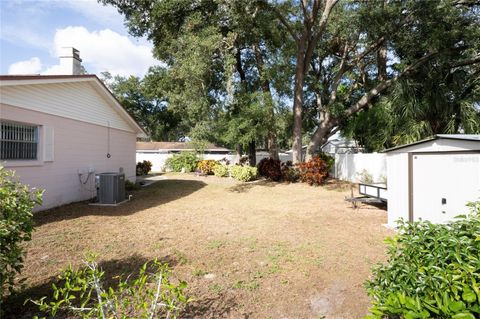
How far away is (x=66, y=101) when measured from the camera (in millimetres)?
8906

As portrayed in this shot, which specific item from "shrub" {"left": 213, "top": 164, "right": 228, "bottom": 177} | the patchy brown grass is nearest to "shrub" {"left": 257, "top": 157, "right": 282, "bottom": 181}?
"shrub" {"left": 213, "top": 164, "right": 228, "bottom": 177}

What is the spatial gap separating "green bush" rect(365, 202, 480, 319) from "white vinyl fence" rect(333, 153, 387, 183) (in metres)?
11.6

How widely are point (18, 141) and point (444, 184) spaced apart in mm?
10227

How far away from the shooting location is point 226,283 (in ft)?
12.3

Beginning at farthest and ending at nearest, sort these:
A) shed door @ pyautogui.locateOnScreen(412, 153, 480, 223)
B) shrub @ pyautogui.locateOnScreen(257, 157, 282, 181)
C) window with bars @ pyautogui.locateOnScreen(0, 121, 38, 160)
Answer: shrub @ pyautogui.locateOnScreen(257, 157, 282, 181)
window with bars @ pyautogui.locateOnScreen(0, 121, 38, 160)
shed door @ pyautogui.locateOnScreen(412, 153, 480, 223)

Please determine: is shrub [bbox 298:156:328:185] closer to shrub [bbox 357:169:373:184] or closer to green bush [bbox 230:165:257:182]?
→ shrub [bbox 357:169:373:184]

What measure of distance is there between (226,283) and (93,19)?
10012mm

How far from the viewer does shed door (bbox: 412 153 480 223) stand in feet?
14.9

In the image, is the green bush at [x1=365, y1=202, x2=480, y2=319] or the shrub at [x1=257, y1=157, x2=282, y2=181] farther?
the shrub at [x1=257, y1=157, x2=282, y2=181]

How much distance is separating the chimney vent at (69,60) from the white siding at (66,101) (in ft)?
3.87

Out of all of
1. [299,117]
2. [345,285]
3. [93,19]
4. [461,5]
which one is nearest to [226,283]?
[345,285]

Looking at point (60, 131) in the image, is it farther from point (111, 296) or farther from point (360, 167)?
point (360, 167)

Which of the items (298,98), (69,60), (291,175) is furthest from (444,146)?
(69,60)

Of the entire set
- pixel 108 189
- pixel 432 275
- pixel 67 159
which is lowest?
pixel 108 189
